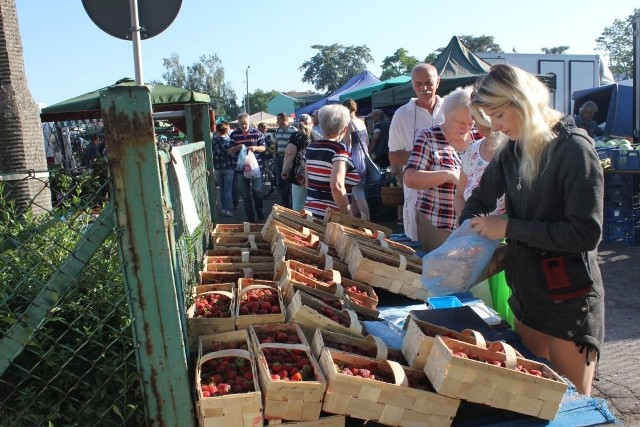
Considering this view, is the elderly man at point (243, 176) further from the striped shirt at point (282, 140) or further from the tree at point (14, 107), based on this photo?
the tree at point (14, 107)

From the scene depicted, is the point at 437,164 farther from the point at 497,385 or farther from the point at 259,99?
the point at 259,99

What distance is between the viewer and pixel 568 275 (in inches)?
83.9

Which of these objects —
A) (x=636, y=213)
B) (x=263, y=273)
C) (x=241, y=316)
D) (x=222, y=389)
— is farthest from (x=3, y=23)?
(x=636, y=213)

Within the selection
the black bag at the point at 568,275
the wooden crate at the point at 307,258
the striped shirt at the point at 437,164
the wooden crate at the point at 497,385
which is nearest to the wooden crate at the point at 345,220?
the striped shirt at the point at 437,164

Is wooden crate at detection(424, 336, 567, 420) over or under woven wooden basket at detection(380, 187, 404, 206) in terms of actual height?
over

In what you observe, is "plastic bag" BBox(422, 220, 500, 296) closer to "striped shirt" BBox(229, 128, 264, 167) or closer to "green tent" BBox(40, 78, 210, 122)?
"green tent" BBox(40, 78, 210, 122)

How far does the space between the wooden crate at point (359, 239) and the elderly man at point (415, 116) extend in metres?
1.03

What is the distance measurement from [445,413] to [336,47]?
103m

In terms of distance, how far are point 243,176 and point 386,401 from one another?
27.1ft

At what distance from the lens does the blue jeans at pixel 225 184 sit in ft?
34.9

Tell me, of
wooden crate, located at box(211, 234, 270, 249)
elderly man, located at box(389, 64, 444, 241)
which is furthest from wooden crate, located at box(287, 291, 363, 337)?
elderly man, located at box(389, 64, 444, 241)

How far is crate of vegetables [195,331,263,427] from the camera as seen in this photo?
1.85 m

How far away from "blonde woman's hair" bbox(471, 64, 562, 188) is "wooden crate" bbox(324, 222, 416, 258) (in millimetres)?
1421

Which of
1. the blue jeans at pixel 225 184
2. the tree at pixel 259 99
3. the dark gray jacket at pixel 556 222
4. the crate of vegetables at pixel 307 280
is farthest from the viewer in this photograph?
the tree at pixel 259 99
